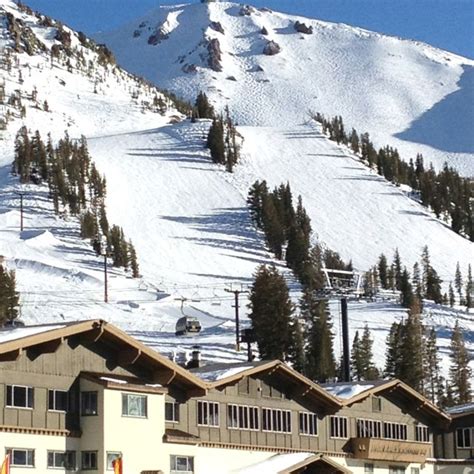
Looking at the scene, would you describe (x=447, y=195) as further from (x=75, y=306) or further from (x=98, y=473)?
(x=98, y=473)

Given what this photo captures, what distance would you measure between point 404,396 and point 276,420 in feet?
27.6

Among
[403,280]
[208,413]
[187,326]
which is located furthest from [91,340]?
[403,280]

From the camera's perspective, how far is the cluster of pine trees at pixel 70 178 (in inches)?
5054

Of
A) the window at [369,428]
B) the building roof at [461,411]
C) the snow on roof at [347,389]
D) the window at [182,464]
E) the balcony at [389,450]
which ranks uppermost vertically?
the snow on roof at [347,389]

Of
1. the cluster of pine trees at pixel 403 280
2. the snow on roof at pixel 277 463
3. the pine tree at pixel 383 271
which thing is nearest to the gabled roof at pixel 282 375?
the snow on roof at pixel 277 463

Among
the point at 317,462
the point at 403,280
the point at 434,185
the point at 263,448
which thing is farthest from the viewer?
the point at 434,185

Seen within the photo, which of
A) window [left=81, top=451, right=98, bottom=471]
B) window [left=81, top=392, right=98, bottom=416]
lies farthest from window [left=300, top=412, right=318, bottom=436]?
window [left=81, top=451, right=98, bottom=471]

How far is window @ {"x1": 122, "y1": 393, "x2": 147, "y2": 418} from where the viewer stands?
40625mm

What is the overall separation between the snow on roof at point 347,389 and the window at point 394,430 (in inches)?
80.7

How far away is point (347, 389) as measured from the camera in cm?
5250

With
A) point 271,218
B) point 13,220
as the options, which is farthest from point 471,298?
point 13,220

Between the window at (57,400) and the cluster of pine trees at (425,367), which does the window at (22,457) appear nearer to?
the window at (57,400)

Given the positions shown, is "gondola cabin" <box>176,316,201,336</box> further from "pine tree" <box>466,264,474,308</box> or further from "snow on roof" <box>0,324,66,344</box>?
"snow on roof" <box>0,324,66,344</box>

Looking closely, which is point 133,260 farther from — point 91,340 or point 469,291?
point 91,340
